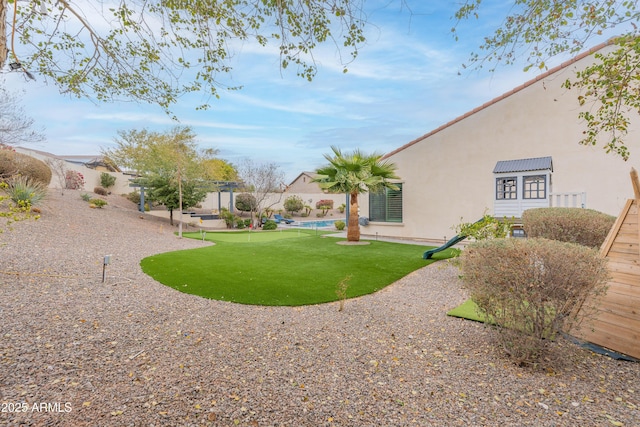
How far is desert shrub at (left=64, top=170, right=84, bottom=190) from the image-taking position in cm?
2014

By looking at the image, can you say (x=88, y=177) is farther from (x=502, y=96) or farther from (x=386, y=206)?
(x=502, y=96)

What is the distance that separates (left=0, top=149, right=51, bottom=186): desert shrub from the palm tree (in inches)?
477

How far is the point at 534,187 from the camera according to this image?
34.2 ft

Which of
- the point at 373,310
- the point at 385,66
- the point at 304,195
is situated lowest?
the point at 373,310

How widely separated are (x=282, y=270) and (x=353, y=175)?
5.27m

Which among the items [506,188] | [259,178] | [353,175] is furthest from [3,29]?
[259,178]

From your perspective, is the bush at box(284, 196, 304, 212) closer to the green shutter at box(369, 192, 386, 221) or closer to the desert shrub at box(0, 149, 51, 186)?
the green shutter at box(369, 192, 386, 221)

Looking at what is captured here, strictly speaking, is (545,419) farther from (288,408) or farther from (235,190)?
(235,190)

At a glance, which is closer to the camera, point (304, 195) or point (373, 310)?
point (373, 310)

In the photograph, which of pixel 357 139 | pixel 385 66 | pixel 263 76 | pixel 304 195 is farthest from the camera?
pixel 304 195

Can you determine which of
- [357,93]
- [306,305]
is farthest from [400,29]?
[306,305]

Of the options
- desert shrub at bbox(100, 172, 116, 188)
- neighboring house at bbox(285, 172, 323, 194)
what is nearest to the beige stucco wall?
desert shrub at bbox(100, 172, 116, 188)

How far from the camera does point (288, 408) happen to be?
249cm

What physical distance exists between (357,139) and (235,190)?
510 inches
